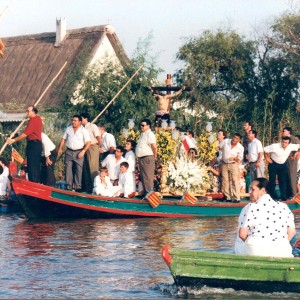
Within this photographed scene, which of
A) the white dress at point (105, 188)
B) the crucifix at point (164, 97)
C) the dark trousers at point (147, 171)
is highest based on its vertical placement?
the crucifix at point (164, 97)

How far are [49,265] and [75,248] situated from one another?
2027 millimetres

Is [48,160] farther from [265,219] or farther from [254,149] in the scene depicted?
[265,219]

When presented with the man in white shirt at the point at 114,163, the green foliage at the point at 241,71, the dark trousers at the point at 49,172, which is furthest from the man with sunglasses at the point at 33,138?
the green foliage at the point at 241,71

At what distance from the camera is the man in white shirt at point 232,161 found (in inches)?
910

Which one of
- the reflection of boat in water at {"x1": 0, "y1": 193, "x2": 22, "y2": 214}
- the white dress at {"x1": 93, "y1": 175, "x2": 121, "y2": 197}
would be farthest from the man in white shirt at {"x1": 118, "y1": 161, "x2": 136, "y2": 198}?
the reflection of boat in water at {"x1": 0, "y1": 193, "x2": 22, "y2": 214}

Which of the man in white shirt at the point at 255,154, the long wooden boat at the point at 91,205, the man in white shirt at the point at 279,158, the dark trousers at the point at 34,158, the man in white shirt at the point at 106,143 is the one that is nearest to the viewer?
the long wooden boat at the point at 91,205

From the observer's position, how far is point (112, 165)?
75.8 feet

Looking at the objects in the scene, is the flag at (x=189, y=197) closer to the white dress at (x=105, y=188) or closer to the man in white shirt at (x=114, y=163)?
the white dress at (x=105, y=188)

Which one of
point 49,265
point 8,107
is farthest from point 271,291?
point 8,107

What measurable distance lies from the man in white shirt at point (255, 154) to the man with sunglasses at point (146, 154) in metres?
2.25

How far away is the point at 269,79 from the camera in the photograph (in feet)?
124

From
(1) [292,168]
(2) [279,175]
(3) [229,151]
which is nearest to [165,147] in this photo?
(3) [229,151]

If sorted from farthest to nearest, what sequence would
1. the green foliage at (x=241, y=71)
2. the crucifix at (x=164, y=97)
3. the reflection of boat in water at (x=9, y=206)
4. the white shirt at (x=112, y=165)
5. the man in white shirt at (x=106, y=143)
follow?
the green foliage at (x=241, y=71) → the crucifix at (x=164, y=97) → the reflection of boat in water at (x=9, y=206) → the man in white shirt at (x=106, y=143) → the white shirt at (x=112, y=165)

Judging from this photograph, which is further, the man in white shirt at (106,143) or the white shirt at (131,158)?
the man in white shirt at (106,143)
